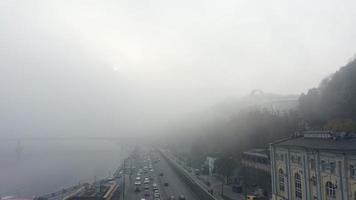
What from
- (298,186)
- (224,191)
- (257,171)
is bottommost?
(224,191)

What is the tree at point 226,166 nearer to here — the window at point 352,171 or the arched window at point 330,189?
the arched window at point 330,189

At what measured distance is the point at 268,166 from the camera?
29.8m

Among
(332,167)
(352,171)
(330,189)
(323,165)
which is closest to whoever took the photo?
(352,171)

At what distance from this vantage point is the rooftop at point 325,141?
18.1 meters

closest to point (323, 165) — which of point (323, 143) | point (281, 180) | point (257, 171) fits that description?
point (323, 143)

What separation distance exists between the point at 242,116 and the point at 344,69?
59.6 feet

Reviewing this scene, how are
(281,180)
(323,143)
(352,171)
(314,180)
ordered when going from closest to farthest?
(352,171) → (314,180) → (323,143) → (281,180)

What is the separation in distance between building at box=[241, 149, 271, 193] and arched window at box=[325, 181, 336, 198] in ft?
36.0

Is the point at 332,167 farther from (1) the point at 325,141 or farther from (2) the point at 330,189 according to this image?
(1) the point at 325,141

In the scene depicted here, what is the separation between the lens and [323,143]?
19891 millimetres

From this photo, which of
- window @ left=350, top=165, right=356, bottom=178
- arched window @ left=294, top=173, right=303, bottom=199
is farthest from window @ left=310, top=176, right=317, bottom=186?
window @ left=350, top=165, right=356, bottom=178

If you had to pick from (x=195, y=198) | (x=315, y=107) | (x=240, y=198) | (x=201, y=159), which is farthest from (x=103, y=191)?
(x=315, y=107)

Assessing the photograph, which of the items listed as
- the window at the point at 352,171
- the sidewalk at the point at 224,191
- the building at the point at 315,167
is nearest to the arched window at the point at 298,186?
the building at the point at 315,167

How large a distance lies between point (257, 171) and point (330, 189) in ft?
46.0
